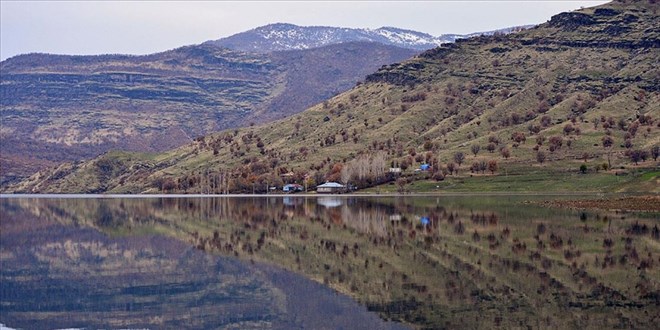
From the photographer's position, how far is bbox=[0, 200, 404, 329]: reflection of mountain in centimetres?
4162

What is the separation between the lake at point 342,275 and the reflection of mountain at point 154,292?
0.41 ft

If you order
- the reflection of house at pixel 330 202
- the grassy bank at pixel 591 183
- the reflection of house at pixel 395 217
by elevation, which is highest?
the grassy bank at pixel 591 183

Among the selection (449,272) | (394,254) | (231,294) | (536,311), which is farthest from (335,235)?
(536,311)

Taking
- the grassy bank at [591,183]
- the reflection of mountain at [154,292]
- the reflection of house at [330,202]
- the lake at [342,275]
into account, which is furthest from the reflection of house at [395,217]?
the grassy bank at [591,183]

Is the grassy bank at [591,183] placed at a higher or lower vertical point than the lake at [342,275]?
higher

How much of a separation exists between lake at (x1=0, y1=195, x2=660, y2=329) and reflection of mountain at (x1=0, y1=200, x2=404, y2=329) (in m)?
0.12

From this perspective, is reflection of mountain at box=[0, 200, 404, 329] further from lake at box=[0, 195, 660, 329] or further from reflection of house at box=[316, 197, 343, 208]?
reflection of house at box=[316, 197, 343, 208]

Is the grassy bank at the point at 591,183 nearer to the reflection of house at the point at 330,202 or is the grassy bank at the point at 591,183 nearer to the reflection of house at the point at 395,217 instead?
the reflection of house at the point at 330,202

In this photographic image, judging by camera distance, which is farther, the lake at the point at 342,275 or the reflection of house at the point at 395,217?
the reflection of house at the point at 395,217

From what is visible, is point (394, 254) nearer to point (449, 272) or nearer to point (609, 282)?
point (449, 272)

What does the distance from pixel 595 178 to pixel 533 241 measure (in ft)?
400

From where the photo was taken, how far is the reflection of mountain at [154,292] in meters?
41.6

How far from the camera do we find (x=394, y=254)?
6588cm

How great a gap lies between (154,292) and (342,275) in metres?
12.5
